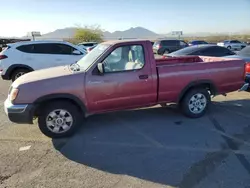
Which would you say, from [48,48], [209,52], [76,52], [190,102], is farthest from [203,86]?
[209,52]

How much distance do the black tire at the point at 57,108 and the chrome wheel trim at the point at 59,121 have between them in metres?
0.04

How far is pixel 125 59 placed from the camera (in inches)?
205

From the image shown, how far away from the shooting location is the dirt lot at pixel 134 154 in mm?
3424

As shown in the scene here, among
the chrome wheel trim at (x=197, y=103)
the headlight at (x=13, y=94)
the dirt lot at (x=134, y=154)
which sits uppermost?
the headlight at (x=13, y=94)

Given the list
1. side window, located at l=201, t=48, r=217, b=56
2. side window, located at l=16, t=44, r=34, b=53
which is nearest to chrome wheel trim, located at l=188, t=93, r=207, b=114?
side window, located at l=16, t=44, r=34, b=53

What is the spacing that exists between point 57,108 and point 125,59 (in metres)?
1.68

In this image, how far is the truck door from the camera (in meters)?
4.87

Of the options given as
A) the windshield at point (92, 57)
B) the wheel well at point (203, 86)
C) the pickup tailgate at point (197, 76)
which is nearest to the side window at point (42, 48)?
the windshield at point (92, 57)

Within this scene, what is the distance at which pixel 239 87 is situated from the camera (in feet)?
20.6

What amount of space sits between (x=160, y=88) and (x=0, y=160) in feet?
10.8

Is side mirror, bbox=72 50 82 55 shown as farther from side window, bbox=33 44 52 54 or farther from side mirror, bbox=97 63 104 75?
side mirror, bbox=97 63 104 75

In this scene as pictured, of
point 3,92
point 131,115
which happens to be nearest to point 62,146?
point 131,115

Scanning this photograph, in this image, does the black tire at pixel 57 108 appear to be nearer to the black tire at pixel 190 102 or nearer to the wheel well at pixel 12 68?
the black tire at pixel 190 102

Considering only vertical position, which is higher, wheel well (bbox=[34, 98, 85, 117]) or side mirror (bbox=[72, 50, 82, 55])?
side mirror (bbox=[72, 50, 82, 55])
